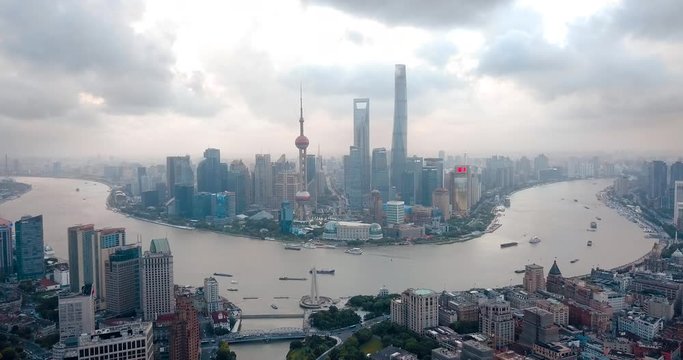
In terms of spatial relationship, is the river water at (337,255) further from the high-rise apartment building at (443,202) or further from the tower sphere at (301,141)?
the tower sphere at (301,141)

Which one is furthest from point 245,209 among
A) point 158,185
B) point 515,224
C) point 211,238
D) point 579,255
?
point 579,255

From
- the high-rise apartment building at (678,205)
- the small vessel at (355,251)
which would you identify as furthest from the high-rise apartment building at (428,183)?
the high-rise apartment building at (678,205)

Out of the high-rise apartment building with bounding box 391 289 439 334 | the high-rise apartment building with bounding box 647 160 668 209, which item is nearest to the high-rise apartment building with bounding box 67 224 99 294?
the high-rise apartment building with bounding box 391 289 439 334

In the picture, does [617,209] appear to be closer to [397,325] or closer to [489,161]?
[489,161]

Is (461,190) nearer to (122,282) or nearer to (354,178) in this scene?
(354,178)

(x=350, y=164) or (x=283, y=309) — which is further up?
(x=350, y=164)

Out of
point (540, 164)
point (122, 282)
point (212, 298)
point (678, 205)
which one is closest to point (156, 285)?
point (122, 282)
